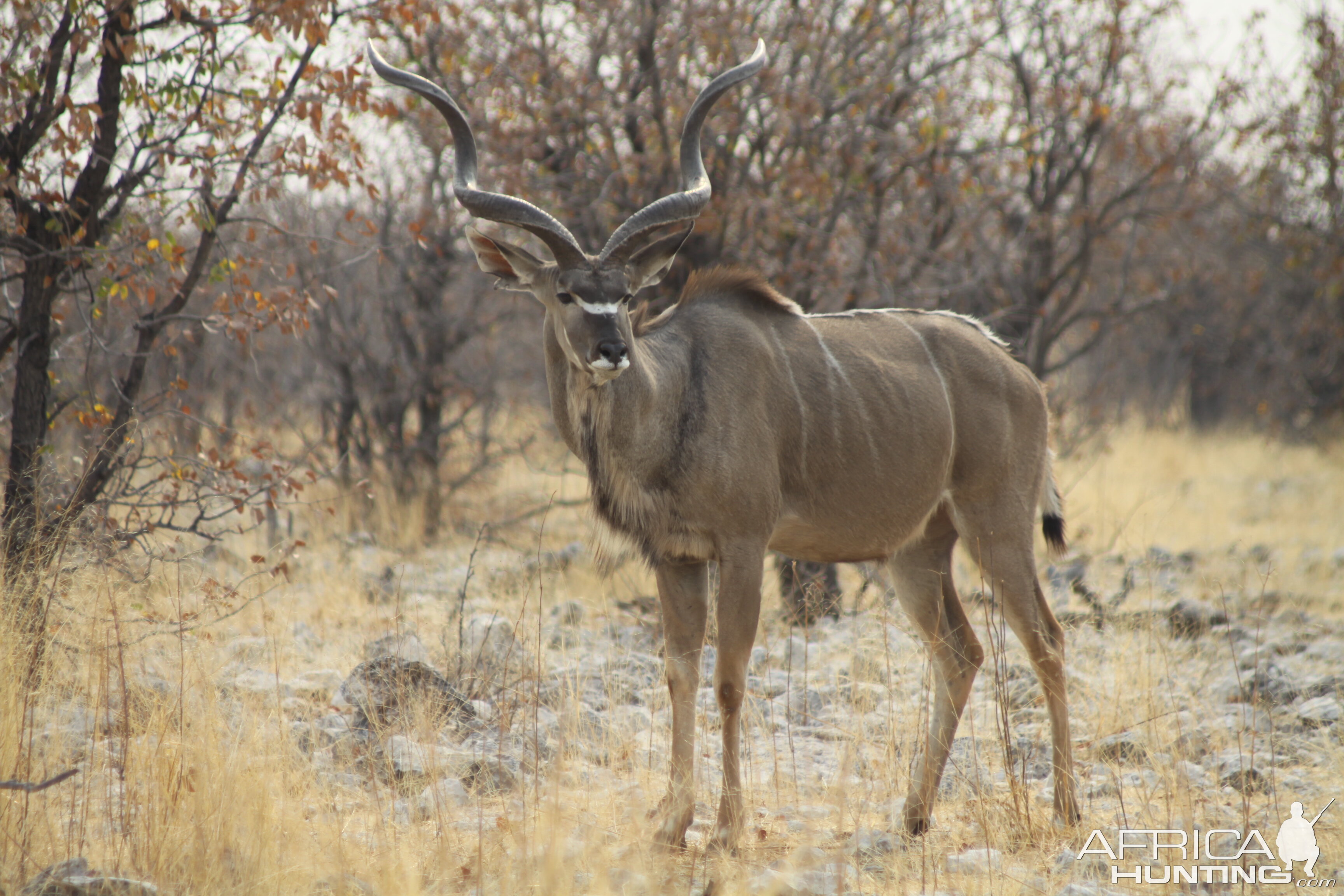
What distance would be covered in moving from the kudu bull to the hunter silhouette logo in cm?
83

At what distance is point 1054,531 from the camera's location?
5664 millimetres

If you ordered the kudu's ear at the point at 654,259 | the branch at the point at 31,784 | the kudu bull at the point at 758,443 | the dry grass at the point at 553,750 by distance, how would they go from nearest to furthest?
the branch at the point at 31,784 → the dry grass at the point at 553,750 → the kudu bull at the point at 758,443 → the kudu's ear at the point at 654,259

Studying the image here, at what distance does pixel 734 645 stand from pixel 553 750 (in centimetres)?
114

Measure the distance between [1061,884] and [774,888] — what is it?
1.29 metres

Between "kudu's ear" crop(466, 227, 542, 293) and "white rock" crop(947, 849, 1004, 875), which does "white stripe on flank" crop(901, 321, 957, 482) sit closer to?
"white rock" crop(947, 849, 1004, 875)

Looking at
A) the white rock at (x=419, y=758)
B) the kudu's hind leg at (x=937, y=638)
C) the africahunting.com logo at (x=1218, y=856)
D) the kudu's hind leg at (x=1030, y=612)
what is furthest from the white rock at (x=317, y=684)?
the africahunting.com logo at (x=1218, y=856)

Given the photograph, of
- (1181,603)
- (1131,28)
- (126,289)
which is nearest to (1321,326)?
(1131,28)

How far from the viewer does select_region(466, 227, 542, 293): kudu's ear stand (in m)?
4.67

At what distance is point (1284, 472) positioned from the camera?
1595 cm

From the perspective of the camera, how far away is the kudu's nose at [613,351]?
4.19 meters

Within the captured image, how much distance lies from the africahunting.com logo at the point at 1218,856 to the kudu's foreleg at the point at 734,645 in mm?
1320

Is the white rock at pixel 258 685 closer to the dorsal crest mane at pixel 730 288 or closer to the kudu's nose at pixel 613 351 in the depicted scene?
the kudu's nose at pixel 613 351

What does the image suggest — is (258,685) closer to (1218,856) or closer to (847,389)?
(847,389)

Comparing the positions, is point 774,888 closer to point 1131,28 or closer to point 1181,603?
point 1181,603
